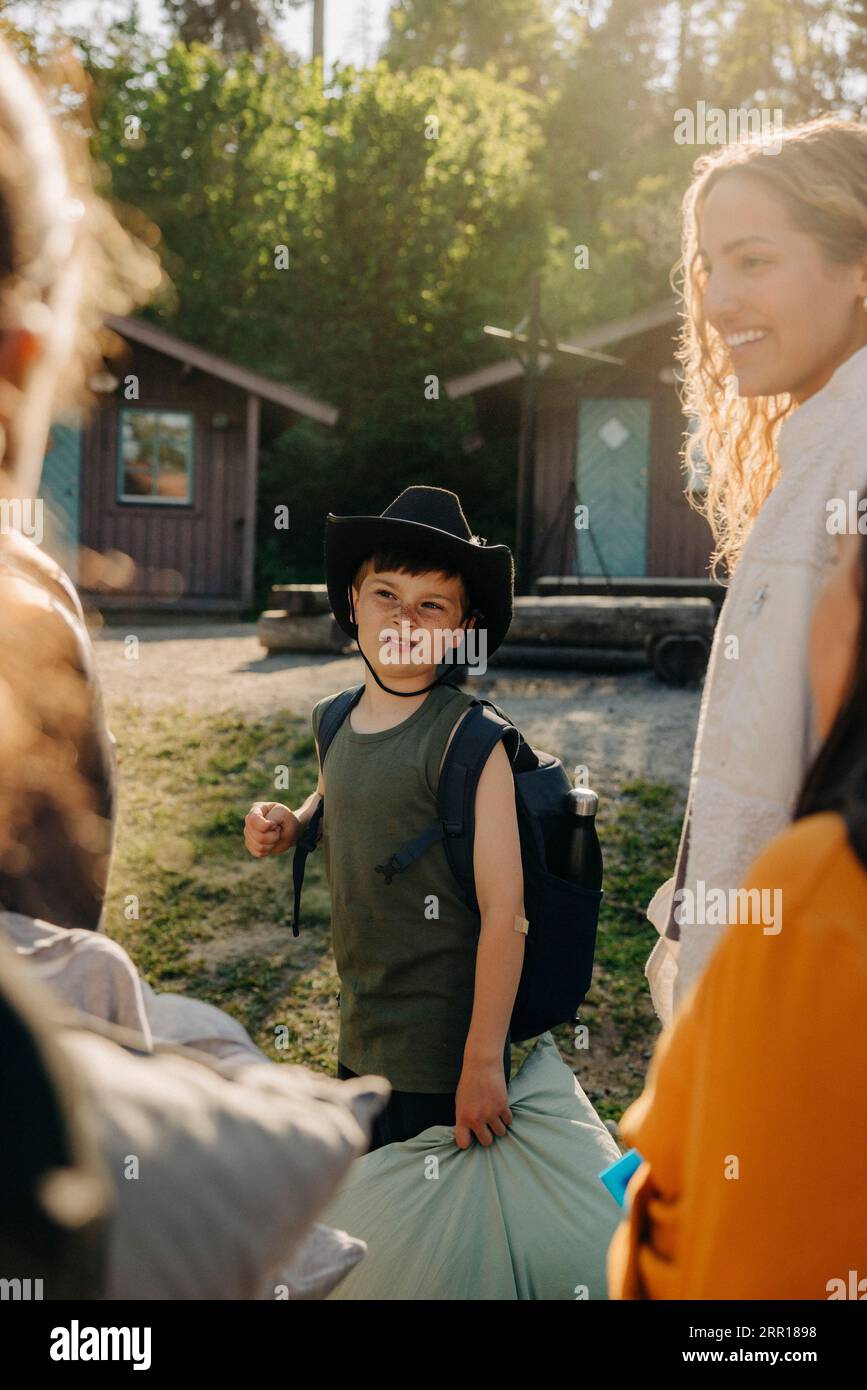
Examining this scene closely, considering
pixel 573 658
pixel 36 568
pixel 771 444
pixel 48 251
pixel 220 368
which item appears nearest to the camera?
pixel 48 251

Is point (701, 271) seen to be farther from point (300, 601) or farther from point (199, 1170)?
point (300, 601)

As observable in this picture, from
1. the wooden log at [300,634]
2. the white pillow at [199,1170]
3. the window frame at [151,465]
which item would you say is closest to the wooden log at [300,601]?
the wooden log at [300,634]

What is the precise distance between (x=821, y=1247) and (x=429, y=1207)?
1103 mm

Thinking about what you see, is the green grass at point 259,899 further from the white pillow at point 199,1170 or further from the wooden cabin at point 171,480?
the wooden cabin at point 171,480

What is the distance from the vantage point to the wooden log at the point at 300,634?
1052cm

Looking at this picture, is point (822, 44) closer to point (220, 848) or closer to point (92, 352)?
point (220, 848)

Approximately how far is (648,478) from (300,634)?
992 cm

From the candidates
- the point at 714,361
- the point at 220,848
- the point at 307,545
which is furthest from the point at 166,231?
the point at 714,361

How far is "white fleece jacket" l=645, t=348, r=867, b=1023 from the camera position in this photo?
1465 millimetres

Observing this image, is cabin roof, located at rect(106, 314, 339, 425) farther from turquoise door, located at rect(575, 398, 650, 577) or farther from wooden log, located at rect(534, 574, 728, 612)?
wooden log, located at rect(534, 574, 728, 612)

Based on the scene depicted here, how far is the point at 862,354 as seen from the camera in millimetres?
1621

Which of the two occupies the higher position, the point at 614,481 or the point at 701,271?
the point at 614,481

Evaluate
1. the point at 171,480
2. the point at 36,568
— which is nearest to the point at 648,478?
the point at 171,480

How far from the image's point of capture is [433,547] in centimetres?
245
